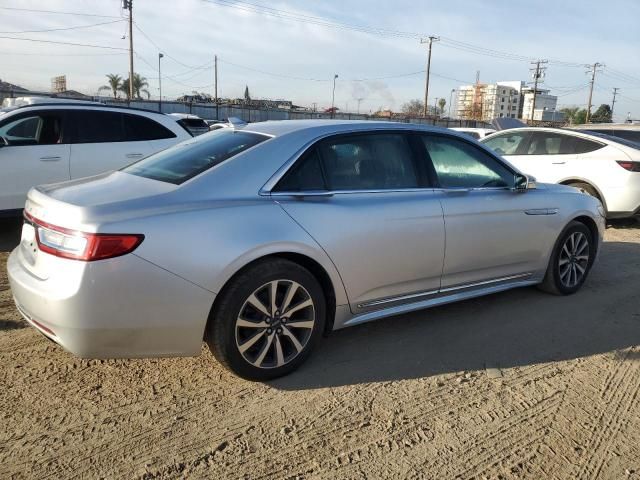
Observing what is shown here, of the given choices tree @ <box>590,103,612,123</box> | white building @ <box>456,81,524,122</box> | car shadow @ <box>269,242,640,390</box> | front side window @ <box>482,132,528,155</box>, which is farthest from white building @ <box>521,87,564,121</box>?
car shadow @ <box>269,242,640,390</box>

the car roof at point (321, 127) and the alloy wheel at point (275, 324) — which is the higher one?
the car roof at point (321, 127)

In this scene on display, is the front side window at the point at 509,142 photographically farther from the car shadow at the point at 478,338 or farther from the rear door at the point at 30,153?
the rear door at the point at 30,153

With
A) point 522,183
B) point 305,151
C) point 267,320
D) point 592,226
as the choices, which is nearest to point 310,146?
point 305,151

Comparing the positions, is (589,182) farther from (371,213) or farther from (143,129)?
(143,129)

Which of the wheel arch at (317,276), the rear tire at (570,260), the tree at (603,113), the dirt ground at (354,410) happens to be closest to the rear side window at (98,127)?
the dirt ground at (354,410)

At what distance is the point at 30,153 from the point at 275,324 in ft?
15.6

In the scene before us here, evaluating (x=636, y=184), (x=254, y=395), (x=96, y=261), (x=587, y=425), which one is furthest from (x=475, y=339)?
(x=636, y=184)

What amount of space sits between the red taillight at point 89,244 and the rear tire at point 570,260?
3.71 m

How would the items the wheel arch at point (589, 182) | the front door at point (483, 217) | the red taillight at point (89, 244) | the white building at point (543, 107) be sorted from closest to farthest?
the red taillight at point (89, 244) < the front door at point (483, 217) < the wheel arch at point (589, 182) < the white building at point (543, 107)

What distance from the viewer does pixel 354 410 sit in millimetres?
3027

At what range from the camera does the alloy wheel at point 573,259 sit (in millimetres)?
4977

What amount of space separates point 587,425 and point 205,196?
8.09 feet

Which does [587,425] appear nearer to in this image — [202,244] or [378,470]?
[378,470]

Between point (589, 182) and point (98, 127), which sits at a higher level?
point (98, 127)
